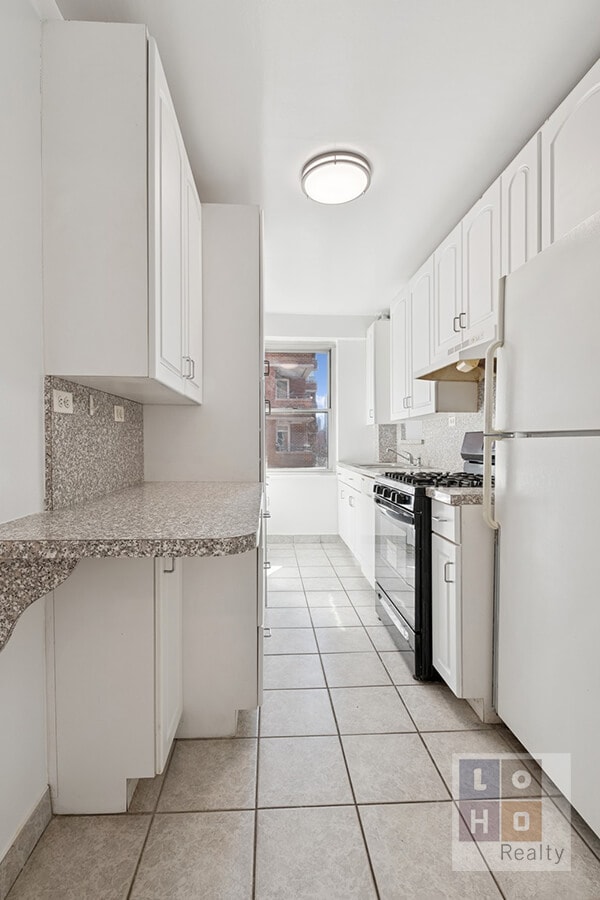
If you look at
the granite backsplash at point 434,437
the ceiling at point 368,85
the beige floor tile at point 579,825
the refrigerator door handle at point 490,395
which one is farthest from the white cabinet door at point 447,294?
the beige floor tile at point 579,825

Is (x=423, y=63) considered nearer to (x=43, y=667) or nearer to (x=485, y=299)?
(x=485, y=299)

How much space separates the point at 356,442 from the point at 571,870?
390cm

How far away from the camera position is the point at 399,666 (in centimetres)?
221

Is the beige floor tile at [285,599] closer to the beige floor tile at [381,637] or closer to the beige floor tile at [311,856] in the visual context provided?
the beige floor tile at [381,637]

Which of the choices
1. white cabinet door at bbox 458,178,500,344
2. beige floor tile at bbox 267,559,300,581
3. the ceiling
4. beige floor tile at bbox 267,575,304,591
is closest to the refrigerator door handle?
white cabinet door at bbox 458,178,500,344

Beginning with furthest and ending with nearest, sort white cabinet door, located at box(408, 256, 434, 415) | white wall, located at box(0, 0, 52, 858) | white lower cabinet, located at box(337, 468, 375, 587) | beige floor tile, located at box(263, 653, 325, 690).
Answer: white lower cabinet, located at box(337, 468, 375, 587)
white cabinet door, located at box(408, 256, 434, 415)
beige floor tile, located at box(263, 653, 325, 690)
white wall, located at box(0, 0, 52, 858)

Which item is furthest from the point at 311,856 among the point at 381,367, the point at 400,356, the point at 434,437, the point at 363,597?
the point at 381,367

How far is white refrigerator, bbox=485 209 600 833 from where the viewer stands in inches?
46.8

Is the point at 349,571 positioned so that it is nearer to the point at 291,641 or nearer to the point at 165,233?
the point at 291,641

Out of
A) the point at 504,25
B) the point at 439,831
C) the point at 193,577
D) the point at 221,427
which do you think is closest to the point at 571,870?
the point at 439,831

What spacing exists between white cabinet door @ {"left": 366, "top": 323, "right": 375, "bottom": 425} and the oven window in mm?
1858

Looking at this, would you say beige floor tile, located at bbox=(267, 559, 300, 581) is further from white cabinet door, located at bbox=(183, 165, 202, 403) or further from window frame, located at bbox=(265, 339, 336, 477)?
white cabinet door, located at bbox=(183, 165, 202, 403)

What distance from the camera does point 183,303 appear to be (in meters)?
1.64

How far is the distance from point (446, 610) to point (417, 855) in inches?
33.8
